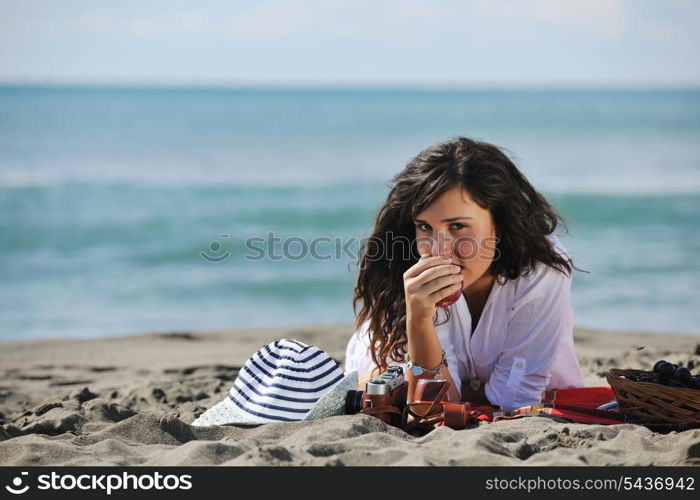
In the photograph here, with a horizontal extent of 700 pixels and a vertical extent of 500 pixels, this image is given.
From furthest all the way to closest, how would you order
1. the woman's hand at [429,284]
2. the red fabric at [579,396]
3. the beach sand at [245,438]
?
the red fabric at [579,396] → the woman's hand at [429,284] → the beach sand at [245,438]

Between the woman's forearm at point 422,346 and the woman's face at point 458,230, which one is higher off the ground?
the woman's face at point 458,230

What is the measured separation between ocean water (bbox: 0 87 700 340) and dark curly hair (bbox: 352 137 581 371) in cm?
36

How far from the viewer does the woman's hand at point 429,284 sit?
13.5 feet

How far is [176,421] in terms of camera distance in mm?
3920

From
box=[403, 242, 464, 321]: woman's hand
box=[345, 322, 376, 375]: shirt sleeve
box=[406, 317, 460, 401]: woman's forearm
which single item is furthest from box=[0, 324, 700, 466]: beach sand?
box=[345, 322, 376, 375]: shirt sleeve

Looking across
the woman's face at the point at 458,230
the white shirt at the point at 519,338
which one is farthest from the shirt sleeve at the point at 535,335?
the woman's face at the point at 458,230

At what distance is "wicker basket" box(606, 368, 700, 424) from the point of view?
3.79 meters

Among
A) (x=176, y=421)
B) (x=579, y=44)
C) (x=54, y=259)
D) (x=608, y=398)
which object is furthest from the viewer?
(x=579, y=44)

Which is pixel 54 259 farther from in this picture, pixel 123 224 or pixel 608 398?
pixel 608 398

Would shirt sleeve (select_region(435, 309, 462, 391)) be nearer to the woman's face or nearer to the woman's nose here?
the woman's face

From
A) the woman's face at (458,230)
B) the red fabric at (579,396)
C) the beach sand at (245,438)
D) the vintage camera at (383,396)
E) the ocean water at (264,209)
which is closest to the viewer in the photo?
the beach sand at (245,438)

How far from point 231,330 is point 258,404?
169 inches

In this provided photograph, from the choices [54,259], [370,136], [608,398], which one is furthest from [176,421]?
[370,136]

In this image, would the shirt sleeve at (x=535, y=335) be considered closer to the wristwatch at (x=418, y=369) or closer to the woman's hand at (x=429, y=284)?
the wristwatch at (x=418, y=369)
